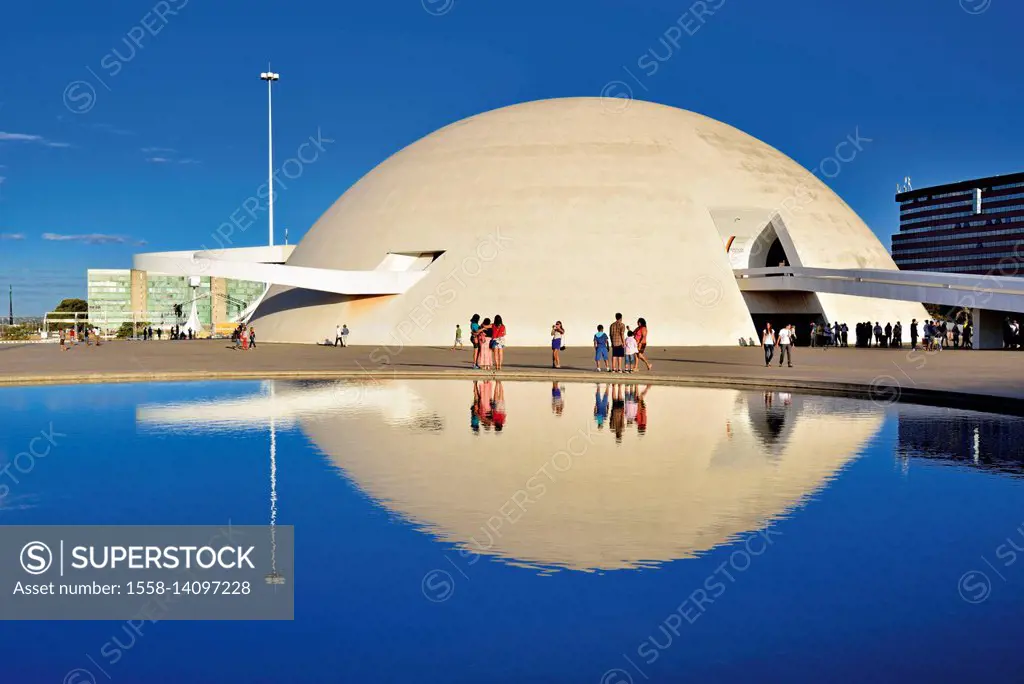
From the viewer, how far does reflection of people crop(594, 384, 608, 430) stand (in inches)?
591

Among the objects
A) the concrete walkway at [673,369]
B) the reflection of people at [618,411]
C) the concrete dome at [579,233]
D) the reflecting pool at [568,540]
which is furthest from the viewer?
the concrete dome at [579,233]

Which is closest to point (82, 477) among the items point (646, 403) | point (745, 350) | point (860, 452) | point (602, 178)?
point (860, 452)

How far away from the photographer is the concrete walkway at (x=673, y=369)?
759 inches

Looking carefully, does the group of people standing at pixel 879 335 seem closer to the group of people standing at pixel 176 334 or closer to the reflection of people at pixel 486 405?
the reflection of people at pixel 486 405

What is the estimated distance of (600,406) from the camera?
17219mm

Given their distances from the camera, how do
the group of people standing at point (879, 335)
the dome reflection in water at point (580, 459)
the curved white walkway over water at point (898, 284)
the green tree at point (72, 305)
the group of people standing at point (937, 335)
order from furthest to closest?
1. the green tree at point (72, 305)
2. the group of people standing at point (879, 335)
3. the group of people standing at point (937, 335)
4. the curved white walkway over water at point (898, 284)
5. the dome reflection in water at point (580, 459)

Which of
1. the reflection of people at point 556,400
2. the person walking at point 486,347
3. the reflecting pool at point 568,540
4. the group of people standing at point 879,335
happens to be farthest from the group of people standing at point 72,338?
the group of people standing at point 879,335

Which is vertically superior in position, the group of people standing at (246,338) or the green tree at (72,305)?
the green tree at (72,305)

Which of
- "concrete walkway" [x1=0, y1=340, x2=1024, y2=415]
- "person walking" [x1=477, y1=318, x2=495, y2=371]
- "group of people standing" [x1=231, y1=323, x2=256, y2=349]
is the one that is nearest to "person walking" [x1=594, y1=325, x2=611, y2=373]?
"concrete walkway" [x1=0, y1=340, x2=1024, y2=415]

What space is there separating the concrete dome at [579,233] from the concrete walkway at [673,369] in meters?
4.15

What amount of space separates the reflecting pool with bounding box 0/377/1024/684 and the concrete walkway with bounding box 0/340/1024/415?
4.36m

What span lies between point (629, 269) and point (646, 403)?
21.4 metres

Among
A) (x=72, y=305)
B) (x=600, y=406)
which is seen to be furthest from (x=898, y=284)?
(x=72, y=305)

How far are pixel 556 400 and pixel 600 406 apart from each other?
135 centimetres
